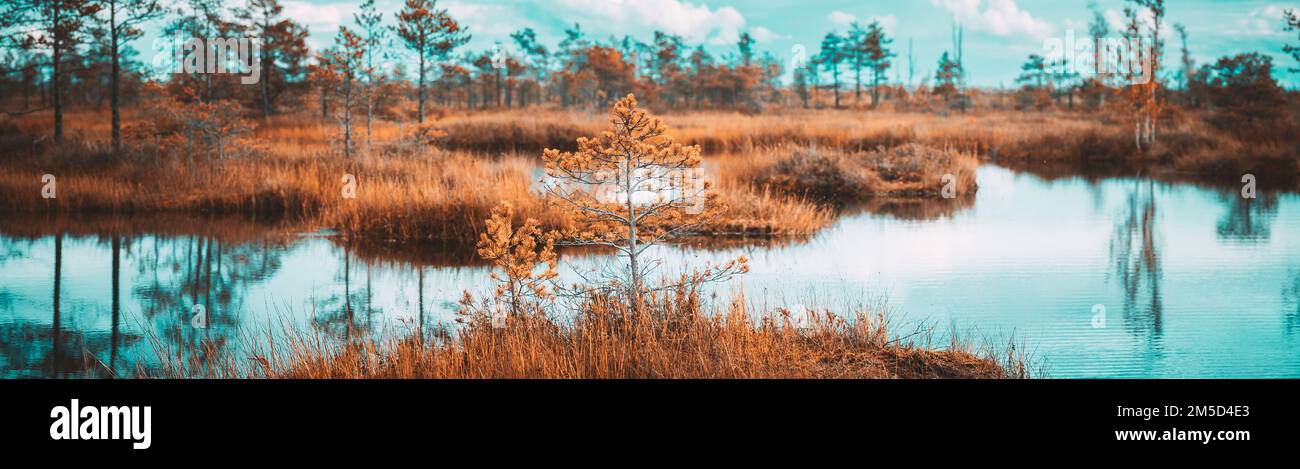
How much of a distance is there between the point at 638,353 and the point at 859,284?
333 cm

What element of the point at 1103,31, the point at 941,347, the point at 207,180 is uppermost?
the point at 1103,31

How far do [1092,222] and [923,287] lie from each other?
5.68m

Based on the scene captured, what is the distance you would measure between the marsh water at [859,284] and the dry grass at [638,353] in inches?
19.8

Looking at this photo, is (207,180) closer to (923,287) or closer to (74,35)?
(74,35)

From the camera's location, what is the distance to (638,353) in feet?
15.1

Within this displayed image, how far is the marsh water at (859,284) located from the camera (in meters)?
5.73

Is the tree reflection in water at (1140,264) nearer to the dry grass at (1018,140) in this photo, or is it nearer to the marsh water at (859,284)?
the marsh water at (859,284)

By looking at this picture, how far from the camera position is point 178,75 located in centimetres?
2239

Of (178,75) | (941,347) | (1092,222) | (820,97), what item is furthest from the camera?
(820,97)

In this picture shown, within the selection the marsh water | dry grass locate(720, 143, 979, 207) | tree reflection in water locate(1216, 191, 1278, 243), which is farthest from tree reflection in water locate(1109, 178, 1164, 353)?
dry grass locate(720, 143, 979, 207)

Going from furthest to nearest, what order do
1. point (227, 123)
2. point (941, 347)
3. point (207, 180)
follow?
point (227, 123), point (207, 180), point (941, 347)

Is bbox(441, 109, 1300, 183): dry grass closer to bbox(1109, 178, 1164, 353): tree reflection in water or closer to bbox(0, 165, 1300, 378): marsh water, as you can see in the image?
bbox(1109, 178, 1164, 353): tree reflection in water

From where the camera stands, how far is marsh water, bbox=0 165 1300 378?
5730 millimetres
